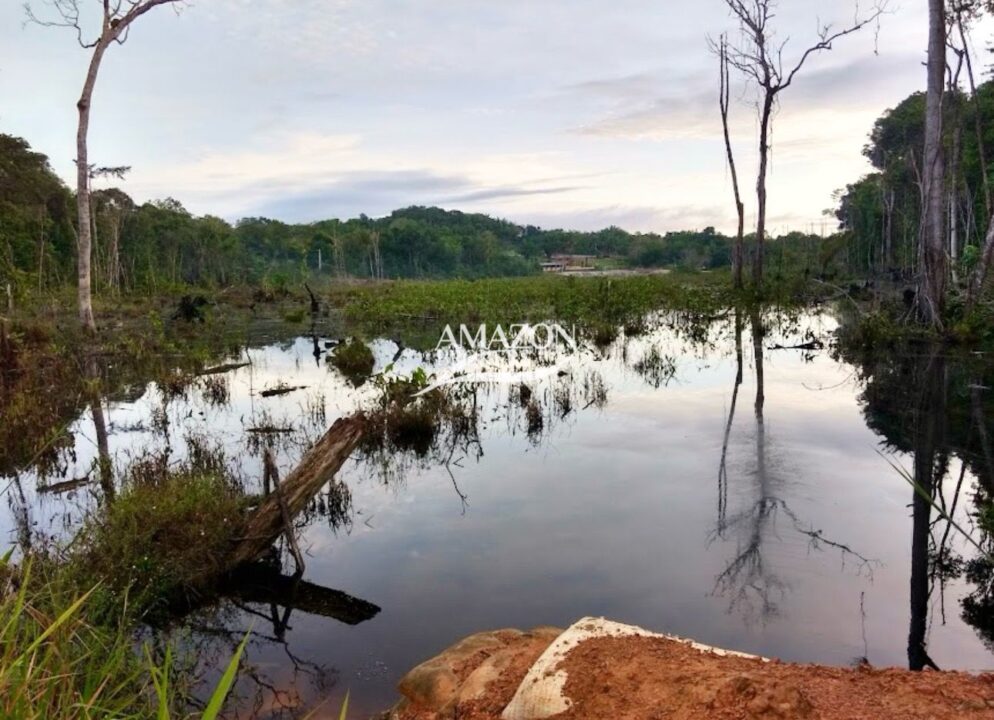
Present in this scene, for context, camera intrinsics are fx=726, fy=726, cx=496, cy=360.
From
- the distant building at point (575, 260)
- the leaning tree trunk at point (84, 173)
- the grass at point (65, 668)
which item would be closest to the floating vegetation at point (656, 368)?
the grass at point (65, 668)

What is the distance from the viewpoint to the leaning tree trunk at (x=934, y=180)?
12805 mm

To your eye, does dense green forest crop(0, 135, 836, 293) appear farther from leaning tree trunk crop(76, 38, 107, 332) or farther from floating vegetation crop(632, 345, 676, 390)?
floating vegetation crop(632, 345, 676, 390)

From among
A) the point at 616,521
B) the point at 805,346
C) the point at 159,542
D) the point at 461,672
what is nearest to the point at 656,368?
the point at 805,346

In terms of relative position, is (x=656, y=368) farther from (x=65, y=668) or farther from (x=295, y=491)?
(x=65, y=668)

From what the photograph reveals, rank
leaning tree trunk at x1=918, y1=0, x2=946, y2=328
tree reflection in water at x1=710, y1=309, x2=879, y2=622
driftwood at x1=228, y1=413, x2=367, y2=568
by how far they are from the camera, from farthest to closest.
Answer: leaning tree trunk at x1=918, y1=0, x2=946, y2=328 → driftwood at x1=228, y1=413, x2=367, y2=568 → tree reflection in water at x1=710, y1=309, x2=879, y2=622

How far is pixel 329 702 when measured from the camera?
12.2 ft

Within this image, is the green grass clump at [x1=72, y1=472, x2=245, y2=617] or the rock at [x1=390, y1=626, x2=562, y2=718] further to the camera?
the green grass clump at [x1=72, y1=472, x2=245, y2=617]

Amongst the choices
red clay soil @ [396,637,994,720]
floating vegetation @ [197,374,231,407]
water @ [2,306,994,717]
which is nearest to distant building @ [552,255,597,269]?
floating vegetation @ [197,374,231,407]

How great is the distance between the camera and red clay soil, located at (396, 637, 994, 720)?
2492 mm

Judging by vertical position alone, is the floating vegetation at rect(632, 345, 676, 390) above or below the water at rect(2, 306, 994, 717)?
above

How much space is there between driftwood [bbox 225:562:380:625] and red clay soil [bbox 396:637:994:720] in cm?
138

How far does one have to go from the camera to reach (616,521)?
5.92 metres

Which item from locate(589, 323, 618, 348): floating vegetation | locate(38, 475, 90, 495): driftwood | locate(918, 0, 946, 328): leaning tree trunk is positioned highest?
locate(918, 0, 946, 328): leaning tree trunk

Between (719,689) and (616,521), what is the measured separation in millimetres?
3316
